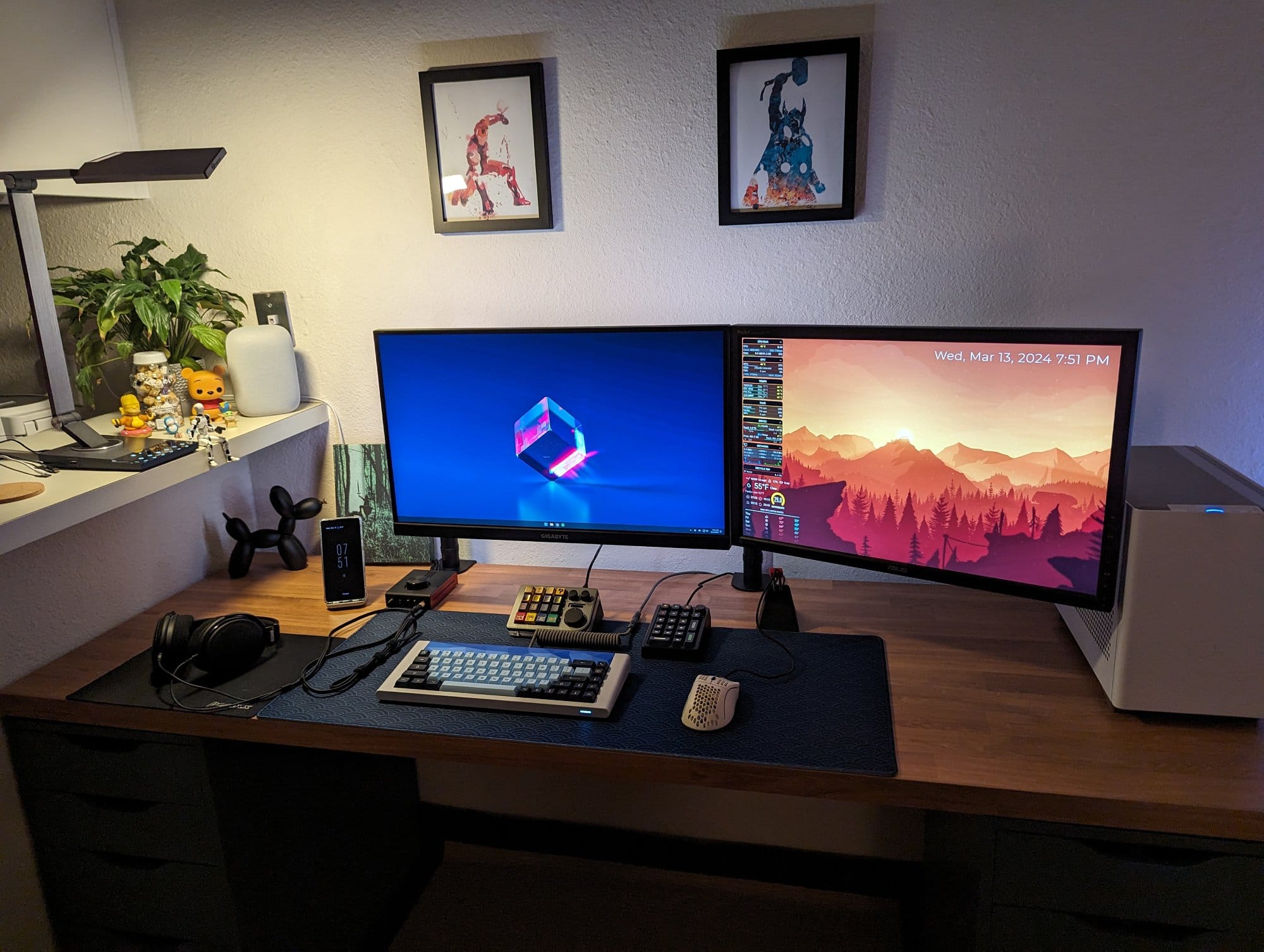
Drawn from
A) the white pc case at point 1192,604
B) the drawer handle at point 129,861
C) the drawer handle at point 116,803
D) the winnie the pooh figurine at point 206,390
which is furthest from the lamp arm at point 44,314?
the white pc case at point 1192,604

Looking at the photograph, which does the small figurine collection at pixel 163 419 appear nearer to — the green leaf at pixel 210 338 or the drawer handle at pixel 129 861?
the green leaf at pixel 210 338

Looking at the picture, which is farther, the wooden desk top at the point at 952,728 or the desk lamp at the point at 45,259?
the desk lamp at the point at 45,259

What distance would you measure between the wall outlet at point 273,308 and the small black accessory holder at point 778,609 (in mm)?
1131

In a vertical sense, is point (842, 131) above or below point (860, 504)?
above

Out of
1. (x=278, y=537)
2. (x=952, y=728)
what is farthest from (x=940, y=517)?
(x=278, y=537)

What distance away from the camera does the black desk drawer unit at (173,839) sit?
1.42m

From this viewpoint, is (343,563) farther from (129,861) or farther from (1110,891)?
(1110,891)

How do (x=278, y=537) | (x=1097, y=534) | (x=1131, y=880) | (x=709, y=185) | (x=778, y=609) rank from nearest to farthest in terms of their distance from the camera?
1. (x=1131, y=880)
2. (x=1097, y=534)
3. (x=778, y=609)
4. (x=709, y=185)
5. (x=278, y=537)

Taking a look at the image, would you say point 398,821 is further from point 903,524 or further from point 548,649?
point 903,524

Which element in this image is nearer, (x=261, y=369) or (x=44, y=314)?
(x=44, y=314)

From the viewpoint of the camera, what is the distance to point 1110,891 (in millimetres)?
1127

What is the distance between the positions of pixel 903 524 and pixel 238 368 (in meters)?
1.30

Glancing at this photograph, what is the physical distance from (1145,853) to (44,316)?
186 cm

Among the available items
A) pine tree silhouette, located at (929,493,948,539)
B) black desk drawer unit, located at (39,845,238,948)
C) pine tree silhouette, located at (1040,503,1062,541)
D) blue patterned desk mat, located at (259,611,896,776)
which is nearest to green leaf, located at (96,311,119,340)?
blue patterned desk mat, located at (259,611,896,776)
